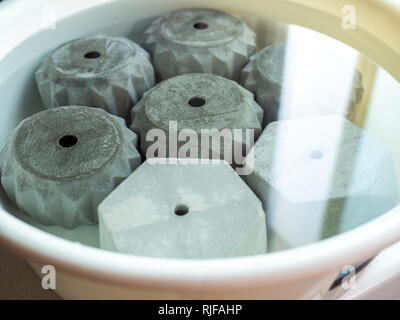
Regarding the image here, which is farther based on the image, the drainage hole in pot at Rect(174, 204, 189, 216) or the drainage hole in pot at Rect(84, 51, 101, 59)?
the drainage hole in pot at Rect(84, 51, 101, 59)

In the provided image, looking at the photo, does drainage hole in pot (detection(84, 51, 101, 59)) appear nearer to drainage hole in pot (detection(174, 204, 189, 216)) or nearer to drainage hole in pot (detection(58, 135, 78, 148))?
drainage hole in pot (detection(58, 135, 78, 148))

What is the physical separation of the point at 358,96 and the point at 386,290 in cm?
31

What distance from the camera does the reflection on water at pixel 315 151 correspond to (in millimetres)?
603

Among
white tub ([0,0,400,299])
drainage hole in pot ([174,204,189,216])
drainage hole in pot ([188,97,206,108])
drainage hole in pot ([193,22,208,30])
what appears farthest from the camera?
drainage hole in pot ([193,22,208,30])

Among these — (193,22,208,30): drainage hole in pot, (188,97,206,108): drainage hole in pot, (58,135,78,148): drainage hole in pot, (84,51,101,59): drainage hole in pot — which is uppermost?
(193,22,208,30): drainage hole in pot

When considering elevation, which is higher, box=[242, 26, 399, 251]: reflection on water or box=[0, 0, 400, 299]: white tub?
box=[0, 0, 400, 299]: white tub

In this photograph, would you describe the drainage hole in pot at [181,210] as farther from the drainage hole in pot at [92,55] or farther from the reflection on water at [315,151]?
the drainage hole in pot at [92,55]

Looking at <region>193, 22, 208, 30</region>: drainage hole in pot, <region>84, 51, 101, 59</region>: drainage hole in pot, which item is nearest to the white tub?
<region>84, 51, 101, 59</region>: drainage hole in pot

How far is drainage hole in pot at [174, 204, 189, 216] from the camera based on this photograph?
1.86 ft

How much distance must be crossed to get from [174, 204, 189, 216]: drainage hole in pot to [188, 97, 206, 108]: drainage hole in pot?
21 cm

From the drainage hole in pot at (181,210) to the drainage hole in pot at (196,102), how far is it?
21 cm

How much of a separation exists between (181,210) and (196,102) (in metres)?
0.22

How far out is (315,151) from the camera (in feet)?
2.13

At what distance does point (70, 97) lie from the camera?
74 cm
